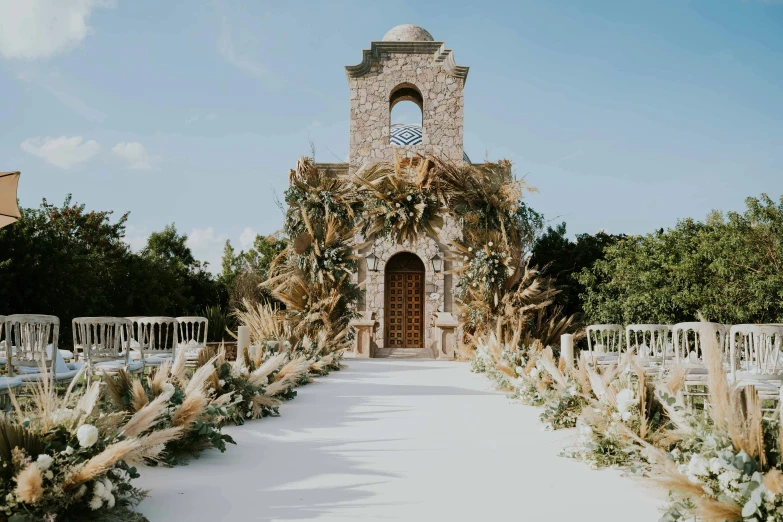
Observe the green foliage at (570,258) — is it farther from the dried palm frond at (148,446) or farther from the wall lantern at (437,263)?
the dried palm frond at (148,446)

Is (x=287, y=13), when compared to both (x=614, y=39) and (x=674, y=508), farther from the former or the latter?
(x=674, y=508)

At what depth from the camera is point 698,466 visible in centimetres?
258

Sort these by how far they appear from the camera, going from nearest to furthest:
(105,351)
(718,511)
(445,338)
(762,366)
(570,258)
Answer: (718,511) → (762,366) → (105,351) → (445,338) → (570,258)

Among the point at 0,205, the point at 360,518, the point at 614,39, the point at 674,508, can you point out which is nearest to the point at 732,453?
the point at 674,508

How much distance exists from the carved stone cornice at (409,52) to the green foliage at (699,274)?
236 inches

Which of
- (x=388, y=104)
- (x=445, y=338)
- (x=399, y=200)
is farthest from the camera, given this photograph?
(x=388, y=104)

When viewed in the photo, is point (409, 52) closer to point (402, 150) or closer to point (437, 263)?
point (402, 150)

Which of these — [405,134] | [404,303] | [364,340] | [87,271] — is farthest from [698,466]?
[405,134]

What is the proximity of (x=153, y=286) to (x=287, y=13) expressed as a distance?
15.3 metres

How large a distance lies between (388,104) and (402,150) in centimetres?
153

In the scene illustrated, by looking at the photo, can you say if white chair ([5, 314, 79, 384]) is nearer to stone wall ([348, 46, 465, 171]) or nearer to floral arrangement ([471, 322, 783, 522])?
floral arrangement ([471, 322, 783, 522])

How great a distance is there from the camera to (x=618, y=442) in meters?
3.78

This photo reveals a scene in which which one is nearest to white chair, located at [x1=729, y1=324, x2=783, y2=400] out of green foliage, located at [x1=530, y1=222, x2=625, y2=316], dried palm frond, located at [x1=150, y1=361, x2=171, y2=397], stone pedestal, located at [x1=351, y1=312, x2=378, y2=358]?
dried palm frond, located at [x1=150, y1=361, x2=171, y2=397]

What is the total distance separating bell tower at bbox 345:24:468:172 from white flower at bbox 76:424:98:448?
13.6 m
